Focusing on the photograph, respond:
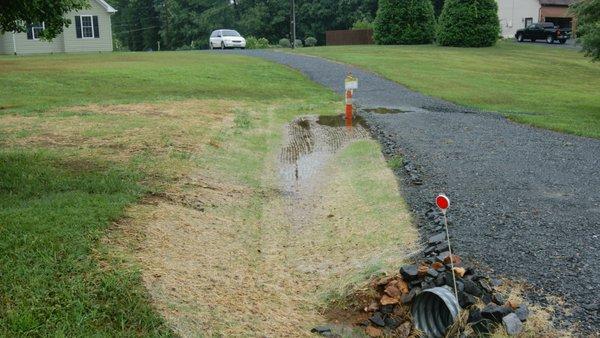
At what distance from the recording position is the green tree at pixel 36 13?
26.2 feet

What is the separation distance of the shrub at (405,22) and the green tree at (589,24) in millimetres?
25686

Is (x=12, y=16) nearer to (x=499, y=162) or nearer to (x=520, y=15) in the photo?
(x=499, y=162)

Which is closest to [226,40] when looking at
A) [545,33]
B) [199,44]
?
[545,33]

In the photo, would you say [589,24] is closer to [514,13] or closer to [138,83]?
[138,83]

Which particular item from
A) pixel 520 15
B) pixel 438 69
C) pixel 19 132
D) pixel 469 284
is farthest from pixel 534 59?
pixel 469 284

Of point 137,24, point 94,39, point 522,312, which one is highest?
point 137,24

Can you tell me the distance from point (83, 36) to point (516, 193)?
4036cm

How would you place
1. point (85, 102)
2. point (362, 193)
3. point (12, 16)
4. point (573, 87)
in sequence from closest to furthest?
1. point (12, 16)
2. point (362, 193)
3. point (85, 102)
4. point (573, 87)

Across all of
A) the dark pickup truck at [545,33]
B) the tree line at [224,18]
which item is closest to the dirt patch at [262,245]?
the dark pickup truck at [545,33]

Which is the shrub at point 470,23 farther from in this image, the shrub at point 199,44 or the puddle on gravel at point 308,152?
the shrub at point 199,44

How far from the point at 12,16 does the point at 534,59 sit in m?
30.6

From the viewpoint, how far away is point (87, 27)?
43344 mm

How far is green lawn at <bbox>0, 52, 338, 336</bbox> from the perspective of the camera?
16.1ft

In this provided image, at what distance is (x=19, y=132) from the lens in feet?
→ 39.6
